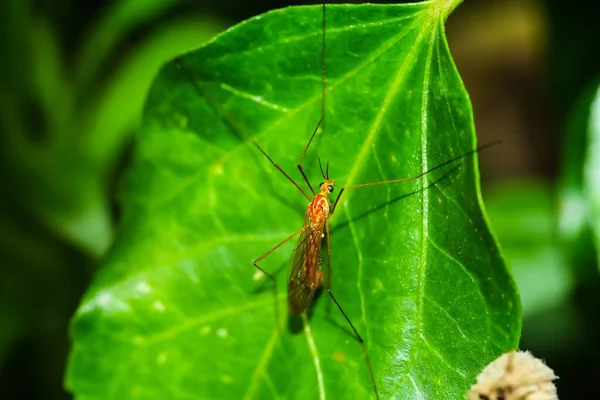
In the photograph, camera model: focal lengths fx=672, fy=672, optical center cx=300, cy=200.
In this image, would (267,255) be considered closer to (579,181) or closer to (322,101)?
(322,101)

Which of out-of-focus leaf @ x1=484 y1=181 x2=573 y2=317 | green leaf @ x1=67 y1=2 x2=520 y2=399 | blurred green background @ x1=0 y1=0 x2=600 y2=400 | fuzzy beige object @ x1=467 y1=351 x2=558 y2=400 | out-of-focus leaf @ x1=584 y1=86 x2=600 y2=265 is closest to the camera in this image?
fuzzy beige object @ x1=467 y1=351 x2=558 y2=400

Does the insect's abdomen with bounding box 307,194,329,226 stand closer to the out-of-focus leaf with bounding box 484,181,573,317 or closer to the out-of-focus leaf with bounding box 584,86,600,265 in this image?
the out-of-focus leaf with bounding box 584,86,600,265

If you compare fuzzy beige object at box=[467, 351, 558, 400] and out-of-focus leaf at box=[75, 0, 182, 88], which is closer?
fuzzy beige object at box=[467, 351, 558, 400]

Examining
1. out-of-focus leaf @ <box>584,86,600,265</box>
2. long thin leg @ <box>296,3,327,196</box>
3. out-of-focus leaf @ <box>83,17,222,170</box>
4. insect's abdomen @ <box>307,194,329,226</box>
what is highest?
out-of-focus leaf @ <box>83,17,222,170</box>

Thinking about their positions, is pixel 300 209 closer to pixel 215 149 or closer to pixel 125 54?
pixel 215 149

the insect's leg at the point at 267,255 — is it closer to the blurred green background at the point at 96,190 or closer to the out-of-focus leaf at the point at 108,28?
the blurred green background at the point at 96,190

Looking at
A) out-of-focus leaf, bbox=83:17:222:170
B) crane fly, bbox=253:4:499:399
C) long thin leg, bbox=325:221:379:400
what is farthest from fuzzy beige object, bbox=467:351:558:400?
out-of-focus leaf, bbox=83:17:222:170

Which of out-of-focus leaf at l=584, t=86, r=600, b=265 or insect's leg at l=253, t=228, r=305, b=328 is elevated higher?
out-of-focus leaf at l=584, t=86, r=600, b=265

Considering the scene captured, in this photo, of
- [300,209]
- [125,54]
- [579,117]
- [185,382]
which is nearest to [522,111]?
[579,117]

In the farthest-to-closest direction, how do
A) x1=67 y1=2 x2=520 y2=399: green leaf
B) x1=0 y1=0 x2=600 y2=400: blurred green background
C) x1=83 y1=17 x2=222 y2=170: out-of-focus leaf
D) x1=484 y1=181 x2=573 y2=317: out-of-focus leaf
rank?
x1=83 y1=17 x2=222 y2=170: out-of-focus leaf → x1=484 y1=181 x2=573 y2=317: out-of-focus leaf → x1=0 y1=0 x2=600 y2=400: blurred green background → x1=67 y1=2 x2=520 y2=399: green leaf
